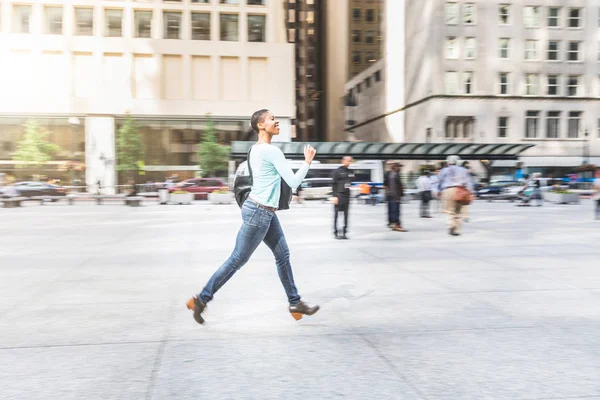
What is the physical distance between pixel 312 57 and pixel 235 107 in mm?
40815

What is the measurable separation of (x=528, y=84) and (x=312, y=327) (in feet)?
192

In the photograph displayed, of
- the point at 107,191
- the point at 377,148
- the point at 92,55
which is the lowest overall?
the point at 107,191

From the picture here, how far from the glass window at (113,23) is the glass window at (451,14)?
31.1m

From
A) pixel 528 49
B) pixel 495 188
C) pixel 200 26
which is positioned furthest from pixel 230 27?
pixel 528 49

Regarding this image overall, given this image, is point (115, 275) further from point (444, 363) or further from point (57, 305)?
point (444, 363)

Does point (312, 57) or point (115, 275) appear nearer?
point (115, 275)

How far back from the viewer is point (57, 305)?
580 cm

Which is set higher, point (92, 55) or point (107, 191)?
point (92, 55)

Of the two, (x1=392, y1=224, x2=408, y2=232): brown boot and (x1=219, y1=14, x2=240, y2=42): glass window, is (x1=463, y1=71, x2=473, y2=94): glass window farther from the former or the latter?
(x1=392, y1=224, x2=408, y2=232): brown boot

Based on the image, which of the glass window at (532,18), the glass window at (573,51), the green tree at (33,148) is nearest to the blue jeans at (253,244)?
the green tree at (33,148)

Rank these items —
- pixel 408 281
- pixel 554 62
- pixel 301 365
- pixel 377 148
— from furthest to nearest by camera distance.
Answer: pixel 554 62 < pixel 377 148 < pixel 408 281 < pixel 301 365

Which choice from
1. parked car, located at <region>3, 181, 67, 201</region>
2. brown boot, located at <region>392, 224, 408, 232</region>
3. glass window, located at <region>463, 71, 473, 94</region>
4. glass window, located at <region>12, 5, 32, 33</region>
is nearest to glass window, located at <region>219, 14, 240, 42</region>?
glass window, located at <region>12, 5, 32, 33</region>

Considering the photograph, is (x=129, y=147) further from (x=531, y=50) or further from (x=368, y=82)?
(x=368, y=82)

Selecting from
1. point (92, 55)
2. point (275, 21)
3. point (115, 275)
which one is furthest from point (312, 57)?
point (115, 275)
